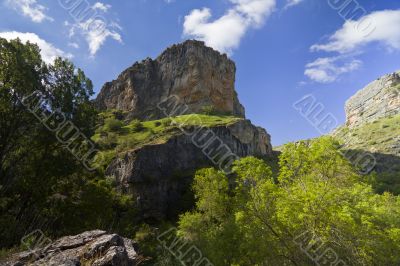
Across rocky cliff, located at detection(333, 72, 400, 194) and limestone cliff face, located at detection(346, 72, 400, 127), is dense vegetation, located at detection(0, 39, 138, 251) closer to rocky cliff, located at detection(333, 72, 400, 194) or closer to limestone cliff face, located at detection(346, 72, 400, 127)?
rocky cliff, located at detection(333, 72, 400, 194)

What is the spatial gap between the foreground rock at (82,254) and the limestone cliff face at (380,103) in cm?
16397

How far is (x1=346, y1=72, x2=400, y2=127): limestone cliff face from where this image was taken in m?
159

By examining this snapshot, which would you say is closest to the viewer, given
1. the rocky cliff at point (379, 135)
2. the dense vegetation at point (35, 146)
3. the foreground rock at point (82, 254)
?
the foreground rock at point (82, 254)

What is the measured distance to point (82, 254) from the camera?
10.2 meters

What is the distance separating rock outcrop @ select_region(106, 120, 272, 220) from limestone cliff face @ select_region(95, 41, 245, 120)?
46.1m

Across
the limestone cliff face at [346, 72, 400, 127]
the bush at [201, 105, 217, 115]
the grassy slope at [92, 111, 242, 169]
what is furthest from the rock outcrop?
the limestone cliff face at [346, 72, 400, 127]

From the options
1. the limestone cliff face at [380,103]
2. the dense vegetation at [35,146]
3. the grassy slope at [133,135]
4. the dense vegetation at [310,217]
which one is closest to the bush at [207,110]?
the grassy slope at [133,135]

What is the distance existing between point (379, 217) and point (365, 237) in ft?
3.82

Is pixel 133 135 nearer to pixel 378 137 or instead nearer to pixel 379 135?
pixel 378 137

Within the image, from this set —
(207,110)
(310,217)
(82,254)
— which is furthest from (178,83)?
(82,254)

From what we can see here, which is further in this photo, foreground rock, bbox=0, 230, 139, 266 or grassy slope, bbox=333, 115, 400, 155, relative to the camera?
grassy slope, bbox=333, 115, 400, 155

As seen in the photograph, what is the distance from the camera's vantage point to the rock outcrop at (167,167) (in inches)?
2451

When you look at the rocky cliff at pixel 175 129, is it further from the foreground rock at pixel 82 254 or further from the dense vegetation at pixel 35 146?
the foreground rock at pixel 82 254

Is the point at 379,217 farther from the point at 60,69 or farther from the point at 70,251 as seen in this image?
the point at 60,69
